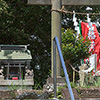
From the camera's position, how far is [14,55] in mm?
6816

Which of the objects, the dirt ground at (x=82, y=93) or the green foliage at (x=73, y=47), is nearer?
the dirt ground at (x=82, y=93)

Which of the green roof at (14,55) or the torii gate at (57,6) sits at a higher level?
the torii gate at (57,6)

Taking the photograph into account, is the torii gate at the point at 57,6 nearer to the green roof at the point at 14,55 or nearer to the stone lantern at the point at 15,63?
the stone lantern at the point at 15,63

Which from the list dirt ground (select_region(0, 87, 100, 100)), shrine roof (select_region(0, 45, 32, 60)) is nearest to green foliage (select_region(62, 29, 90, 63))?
shrine roof (select_region(0, 45, 32, 60))

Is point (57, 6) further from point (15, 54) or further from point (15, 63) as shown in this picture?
point (15, 63)

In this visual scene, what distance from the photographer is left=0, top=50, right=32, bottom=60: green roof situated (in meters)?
6.74

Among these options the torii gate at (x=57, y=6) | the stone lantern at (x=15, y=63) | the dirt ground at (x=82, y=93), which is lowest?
the dirt ground at (x=82, y=93)

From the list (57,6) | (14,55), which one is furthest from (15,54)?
(57,6)

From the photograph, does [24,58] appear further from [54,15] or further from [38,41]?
[38,41]

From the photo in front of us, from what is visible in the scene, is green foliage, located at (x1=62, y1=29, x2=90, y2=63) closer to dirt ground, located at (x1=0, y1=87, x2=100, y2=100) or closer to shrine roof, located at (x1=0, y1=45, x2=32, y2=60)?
shrine roof, located at (x1=0, y1=45, x2=32, y2=60)

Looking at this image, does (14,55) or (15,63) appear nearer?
(14,55)

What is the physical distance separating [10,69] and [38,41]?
5.40 meters

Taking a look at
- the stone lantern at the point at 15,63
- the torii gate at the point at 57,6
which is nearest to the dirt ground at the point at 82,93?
the torii gate at the point at 57,6

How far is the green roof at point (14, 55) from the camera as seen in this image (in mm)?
6745
